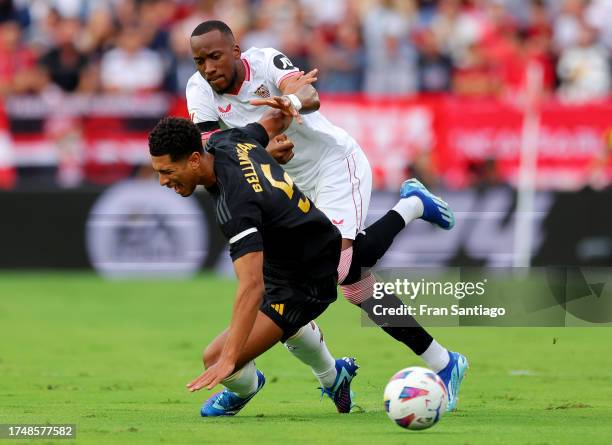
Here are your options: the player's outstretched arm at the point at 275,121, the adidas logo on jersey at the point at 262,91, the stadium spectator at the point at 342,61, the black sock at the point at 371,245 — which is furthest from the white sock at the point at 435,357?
the stadium spectator at the point at 342,61

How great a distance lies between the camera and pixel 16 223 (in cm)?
1936

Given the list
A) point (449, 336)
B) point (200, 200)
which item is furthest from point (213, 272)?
point (449, 336)

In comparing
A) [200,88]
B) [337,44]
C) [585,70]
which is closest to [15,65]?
[337,44]

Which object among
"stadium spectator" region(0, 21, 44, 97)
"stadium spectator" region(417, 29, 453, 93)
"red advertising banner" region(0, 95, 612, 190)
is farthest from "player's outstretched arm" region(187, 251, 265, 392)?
"stadium spectator" region(417, 29, 453, 93)

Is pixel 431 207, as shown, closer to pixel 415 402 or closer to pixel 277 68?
pixel 277 68

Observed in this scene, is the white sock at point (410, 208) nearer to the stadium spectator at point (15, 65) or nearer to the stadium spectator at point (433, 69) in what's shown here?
the stadium spectator at point (433, 69)

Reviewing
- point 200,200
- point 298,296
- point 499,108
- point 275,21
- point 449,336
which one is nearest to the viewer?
point 298,296

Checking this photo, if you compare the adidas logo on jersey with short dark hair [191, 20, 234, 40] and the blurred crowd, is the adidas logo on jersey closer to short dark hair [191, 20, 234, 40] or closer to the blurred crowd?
short dark hair [191, 20, 234, 40]

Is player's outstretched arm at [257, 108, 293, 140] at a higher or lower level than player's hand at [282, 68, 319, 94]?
lower

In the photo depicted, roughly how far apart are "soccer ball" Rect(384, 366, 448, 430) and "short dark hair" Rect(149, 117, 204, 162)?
1854 millimetres

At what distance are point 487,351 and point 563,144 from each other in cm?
853

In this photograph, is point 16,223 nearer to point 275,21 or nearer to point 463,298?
point 275,21

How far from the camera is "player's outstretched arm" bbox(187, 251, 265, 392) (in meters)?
7.58

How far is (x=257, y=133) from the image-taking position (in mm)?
8555
